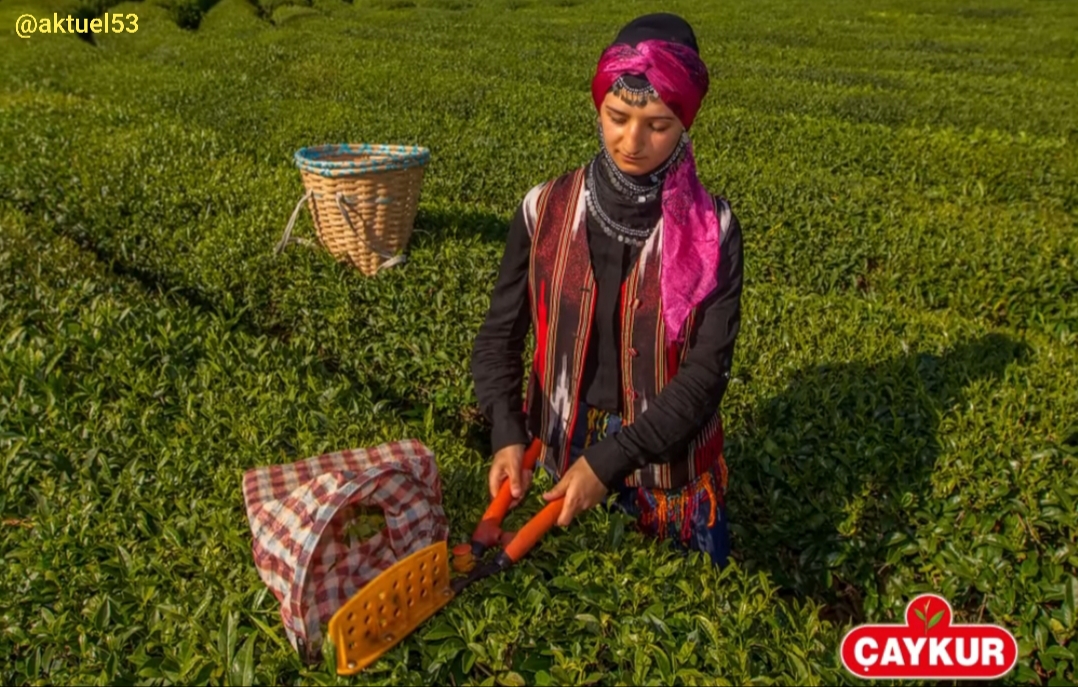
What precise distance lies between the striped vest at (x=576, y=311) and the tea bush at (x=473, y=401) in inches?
19.4

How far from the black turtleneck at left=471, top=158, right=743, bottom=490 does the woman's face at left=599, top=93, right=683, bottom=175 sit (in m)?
0.09

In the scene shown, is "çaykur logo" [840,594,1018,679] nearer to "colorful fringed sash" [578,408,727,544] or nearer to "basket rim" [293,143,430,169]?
"colorful fringed sash" [578,408,727,544]

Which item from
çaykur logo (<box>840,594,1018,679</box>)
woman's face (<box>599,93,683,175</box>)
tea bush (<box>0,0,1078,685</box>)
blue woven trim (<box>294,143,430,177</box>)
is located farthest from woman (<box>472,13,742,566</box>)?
blue woven trim (<box>294,143,430,177</box>)

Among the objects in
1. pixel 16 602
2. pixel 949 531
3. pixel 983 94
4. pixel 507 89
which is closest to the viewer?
pixel 16 602

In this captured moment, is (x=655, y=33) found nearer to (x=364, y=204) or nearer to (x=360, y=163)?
(x=360, y=163)

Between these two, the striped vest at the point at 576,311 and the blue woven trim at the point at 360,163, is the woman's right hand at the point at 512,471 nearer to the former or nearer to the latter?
the striped vest at the point at 576,311

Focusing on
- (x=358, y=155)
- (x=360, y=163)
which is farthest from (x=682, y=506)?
(x=358, y=155)

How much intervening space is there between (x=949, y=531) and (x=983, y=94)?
53.9ft

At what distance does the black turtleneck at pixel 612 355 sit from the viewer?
2.37 metres

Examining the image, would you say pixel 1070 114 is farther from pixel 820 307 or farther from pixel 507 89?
pixel 820 307

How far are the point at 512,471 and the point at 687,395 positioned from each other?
1.97 ft

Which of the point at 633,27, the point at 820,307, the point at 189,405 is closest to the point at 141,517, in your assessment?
the point at 189,405

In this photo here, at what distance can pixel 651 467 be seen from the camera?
2.75 meters

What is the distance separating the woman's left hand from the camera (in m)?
2.34
